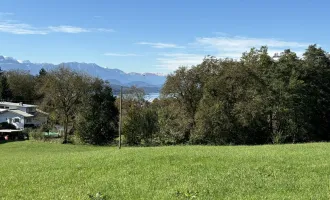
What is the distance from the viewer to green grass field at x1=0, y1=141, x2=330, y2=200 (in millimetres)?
10102

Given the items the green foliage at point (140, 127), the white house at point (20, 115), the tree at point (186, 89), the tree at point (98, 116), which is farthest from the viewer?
the white house at point (20, 115)

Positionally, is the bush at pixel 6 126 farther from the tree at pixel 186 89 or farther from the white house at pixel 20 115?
the tree at pixel 186 89

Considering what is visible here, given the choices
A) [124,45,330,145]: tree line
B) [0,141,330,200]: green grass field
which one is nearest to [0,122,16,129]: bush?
[124,45,330,145]: tree line

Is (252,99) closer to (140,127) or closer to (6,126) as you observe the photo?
(140,127)

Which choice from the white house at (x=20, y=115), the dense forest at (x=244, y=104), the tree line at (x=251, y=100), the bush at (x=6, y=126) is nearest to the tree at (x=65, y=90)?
the dense forest at (x=244, y=104)

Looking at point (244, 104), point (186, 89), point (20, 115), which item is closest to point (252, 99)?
point (244, 104)

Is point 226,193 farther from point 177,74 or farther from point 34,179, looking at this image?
point 177,74

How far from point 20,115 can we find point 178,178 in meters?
87.6

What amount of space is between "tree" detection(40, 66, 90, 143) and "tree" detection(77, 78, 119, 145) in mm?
1895

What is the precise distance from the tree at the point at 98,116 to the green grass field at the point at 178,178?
5258cm

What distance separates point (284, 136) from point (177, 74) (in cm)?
1779

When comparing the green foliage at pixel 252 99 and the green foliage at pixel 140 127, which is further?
the green foliage at pixel 140 127

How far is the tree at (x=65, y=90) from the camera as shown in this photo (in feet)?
231

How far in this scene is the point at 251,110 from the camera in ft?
165
